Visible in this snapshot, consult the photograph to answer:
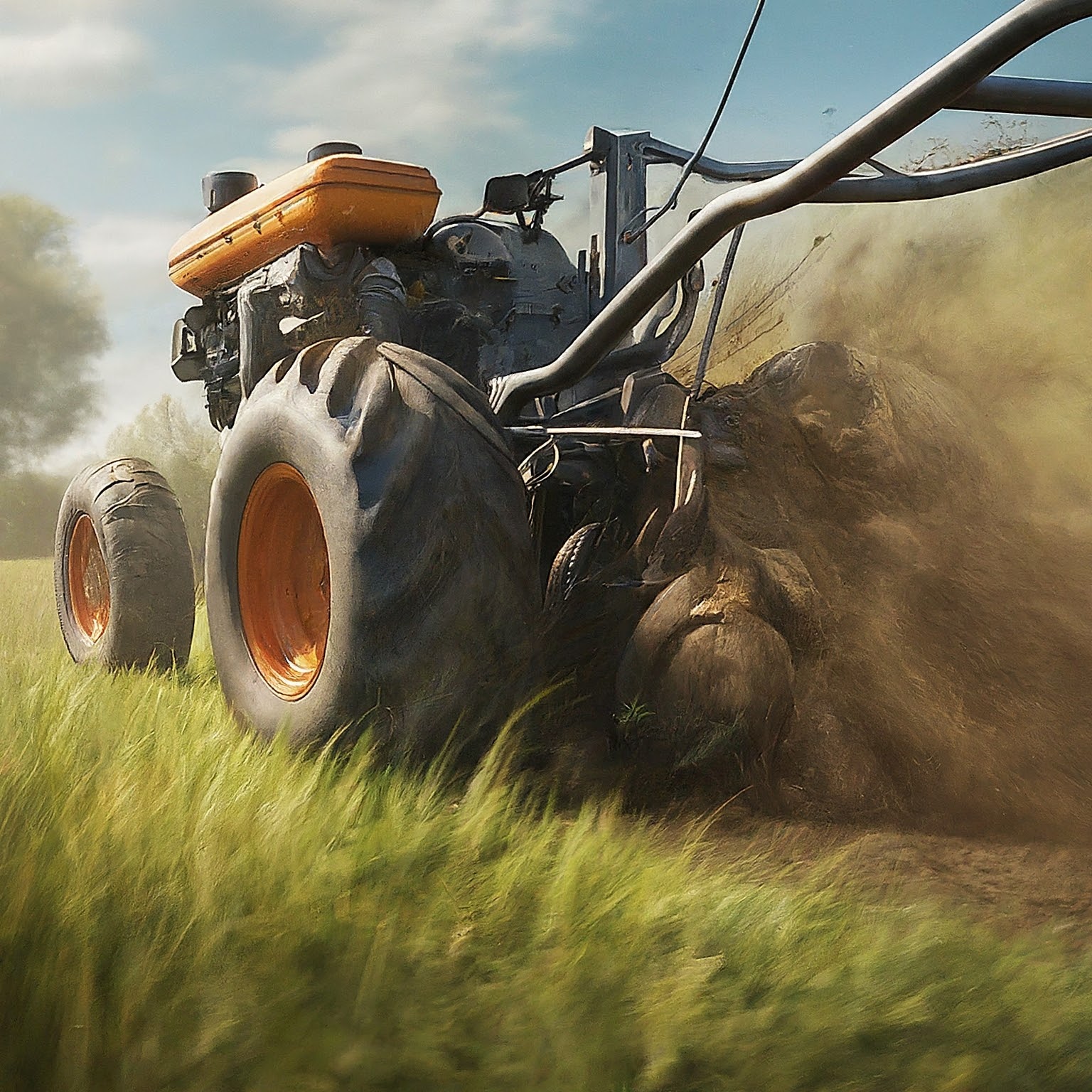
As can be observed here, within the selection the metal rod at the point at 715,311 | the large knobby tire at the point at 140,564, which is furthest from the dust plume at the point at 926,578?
the large knobby tire at the point at 140,564

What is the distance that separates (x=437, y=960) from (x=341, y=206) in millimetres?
2234

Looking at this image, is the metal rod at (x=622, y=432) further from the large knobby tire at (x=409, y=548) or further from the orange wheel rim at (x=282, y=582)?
the orange wheel rim at (x=282, y=582)

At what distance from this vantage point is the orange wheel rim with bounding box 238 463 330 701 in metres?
2.70

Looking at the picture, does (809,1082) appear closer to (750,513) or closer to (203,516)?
(750,513)

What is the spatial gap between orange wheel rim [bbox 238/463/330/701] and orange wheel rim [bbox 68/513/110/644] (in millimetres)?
1728

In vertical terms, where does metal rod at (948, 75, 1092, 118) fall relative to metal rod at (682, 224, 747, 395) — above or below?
above

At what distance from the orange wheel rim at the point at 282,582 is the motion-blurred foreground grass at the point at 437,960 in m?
0.65

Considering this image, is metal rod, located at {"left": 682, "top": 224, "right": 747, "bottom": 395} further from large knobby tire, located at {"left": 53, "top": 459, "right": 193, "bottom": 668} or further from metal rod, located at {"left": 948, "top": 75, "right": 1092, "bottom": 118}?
large knobby tire, located at {"left": 53, "top": 459, "right": 193, "bottom": 668}

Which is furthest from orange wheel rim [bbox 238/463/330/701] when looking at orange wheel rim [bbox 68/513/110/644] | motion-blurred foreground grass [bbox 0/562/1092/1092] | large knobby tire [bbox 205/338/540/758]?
orange wheel rim [bbox 68/513/110/644]

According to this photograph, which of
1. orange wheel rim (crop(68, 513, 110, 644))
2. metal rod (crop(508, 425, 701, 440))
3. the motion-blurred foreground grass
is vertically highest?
metal rod (crop(508, 425, 701, 440))

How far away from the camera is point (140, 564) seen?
12.8 ft

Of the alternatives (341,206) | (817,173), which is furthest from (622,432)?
(341,206)

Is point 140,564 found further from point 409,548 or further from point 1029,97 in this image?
point 1029,97

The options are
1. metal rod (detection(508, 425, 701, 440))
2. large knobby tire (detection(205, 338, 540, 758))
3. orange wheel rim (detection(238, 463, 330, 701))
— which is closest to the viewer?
large knobby tire (detection(205, 338, 540, 758))
